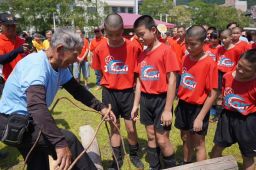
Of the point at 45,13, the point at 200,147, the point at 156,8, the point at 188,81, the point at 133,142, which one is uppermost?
the point at 156,8

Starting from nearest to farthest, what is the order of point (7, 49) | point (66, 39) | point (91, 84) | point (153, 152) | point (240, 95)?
point (66, 39) < point (240, 95) < point (153, 152) < point (7, 49) < point (91, 84)

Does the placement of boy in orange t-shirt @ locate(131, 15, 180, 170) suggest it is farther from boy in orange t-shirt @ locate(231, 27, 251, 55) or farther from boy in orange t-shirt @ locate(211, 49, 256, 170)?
boy in orange t-shirt @ locate(231, 27, 251, 55)

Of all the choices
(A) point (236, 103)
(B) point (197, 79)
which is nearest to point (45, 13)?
(B) point (197, 79)

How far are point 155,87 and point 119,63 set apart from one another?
62 cm

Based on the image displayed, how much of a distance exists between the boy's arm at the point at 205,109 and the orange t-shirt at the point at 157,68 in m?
0.46

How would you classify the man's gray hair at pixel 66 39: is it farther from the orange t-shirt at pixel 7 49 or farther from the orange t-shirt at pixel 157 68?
the orange t-shirt at pixel 7 49

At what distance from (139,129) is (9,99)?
132 inches

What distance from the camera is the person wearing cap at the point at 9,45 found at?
13.5ft

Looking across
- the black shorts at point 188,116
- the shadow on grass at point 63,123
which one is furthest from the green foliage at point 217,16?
the black shorts at point 188,116

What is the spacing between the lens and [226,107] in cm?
335

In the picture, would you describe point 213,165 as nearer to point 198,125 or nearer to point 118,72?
point 198,125

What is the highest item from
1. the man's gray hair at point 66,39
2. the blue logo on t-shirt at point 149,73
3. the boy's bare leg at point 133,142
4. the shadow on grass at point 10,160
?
the man's gray hair at point 66,39

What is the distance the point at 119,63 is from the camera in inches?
153

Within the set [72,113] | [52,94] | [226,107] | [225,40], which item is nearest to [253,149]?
[226,107]
